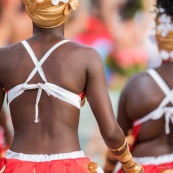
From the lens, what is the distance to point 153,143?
20.4ft

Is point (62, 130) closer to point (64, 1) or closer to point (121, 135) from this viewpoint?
point (121, 135)

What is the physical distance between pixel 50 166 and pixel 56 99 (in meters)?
0.42

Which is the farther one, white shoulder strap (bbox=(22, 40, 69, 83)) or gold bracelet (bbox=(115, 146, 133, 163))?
gold bracelet (bbox=(115, 146, 133, 163))

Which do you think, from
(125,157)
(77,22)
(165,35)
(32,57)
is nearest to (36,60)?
(32,57)

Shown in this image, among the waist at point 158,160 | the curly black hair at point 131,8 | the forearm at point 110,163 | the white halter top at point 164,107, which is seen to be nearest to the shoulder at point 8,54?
the white halter top at point 164,107

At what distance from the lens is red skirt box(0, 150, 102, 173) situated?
498 centimetres

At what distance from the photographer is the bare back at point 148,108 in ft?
20.3

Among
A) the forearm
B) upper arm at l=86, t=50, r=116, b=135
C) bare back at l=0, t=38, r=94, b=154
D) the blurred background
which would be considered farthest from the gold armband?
the blurred background

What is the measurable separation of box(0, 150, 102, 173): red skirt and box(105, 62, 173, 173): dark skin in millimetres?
1207

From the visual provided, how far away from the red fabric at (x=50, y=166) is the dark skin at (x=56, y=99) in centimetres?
8

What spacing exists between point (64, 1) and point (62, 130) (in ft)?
2.72

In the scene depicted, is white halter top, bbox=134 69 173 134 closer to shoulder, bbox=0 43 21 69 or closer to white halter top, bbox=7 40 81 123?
white halter top, bbox=7 40 81 123

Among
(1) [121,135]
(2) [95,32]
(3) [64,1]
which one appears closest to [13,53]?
(3) [64,1]

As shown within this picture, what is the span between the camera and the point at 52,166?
498 cm
